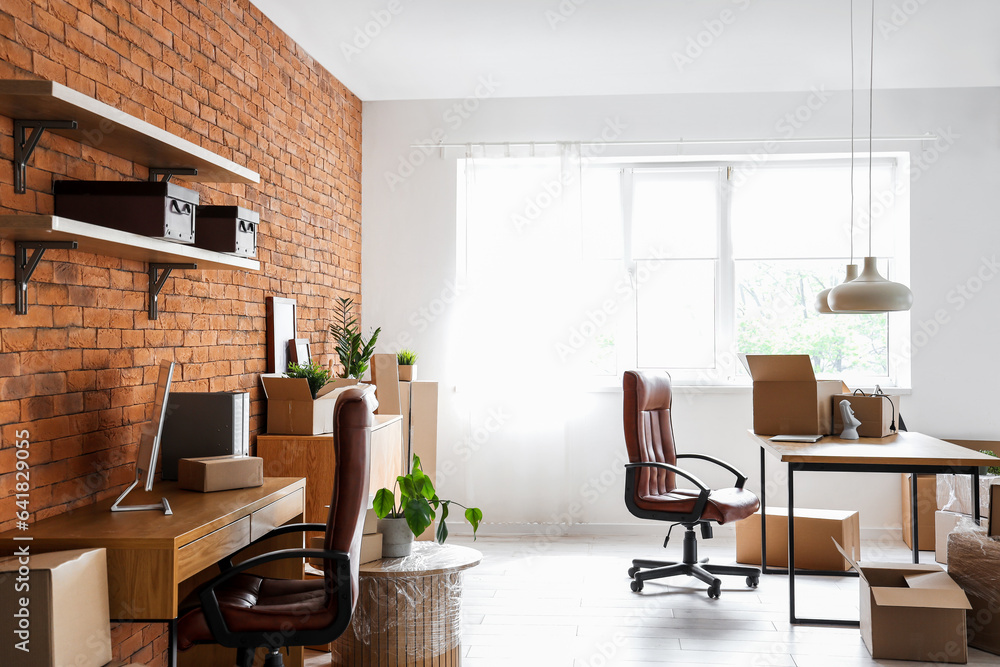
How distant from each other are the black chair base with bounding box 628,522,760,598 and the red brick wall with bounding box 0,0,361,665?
2201 millimetres

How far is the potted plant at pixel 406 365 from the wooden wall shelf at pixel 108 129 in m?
2.14

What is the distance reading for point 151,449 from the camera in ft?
8.02

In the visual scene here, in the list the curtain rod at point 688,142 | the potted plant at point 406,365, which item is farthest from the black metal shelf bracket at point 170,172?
the curtain rod at point 688,142

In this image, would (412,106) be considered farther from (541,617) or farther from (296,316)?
(541,617)

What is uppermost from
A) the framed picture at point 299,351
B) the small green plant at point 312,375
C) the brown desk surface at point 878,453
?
the framed picture at point 299,351

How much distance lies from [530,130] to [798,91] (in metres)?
1.89

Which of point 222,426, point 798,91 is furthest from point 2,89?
point 798,91

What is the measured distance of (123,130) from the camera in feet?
7.98

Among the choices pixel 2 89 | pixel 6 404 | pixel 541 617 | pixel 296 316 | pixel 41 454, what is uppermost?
pixel 2 89

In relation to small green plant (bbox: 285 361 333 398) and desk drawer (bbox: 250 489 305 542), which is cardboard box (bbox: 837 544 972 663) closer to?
desk drawer (bbox: 250 489 305 542)

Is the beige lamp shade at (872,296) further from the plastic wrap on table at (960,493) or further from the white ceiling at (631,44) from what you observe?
the plastic wrap on table at (960,493)

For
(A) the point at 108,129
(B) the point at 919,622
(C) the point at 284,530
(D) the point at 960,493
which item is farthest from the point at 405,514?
(D) the point at 960,493

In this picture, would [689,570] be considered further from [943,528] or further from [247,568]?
[247,568]

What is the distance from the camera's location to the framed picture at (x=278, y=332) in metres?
4.09
